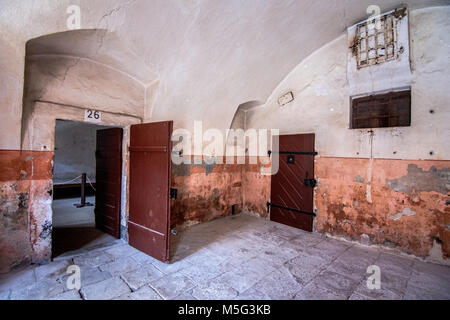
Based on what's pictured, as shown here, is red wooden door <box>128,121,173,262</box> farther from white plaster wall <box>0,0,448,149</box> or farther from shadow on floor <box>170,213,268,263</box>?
white plaster wall <box>0,0,448,149</box>

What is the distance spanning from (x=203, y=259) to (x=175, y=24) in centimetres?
332

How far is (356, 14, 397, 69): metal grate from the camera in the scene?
11.1 ft

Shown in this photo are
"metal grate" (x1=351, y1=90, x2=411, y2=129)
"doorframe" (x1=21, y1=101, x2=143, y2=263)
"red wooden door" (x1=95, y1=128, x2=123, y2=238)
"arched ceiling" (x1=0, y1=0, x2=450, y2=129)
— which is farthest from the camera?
"red wooden door" (x1=95, y1=128, x2=123, y2=238)

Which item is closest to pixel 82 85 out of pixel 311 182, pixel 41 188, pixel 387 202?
pixel 41 188

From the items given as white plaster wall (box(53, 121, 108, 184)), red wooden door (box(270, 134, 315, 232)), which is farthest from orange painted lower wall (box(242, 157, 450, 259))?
white plaster wall (box(53, 121, 108, 184))

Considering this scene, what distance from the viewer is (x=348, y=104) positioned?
3.87 m

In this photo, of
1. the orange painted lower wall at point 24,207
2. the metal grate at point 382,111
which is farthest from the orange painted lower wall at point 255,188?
the orange painted lower wall at point 24,207

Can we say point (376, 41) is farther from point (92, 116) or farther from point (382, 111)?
point (92, 116)

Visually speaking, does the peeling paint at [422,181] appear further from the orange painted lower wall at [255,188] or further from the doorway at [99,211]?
the doorway at [99,211]

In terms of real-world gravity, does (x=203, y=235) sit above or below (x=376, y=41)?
below

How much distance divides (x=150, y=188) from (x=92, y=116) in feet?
4.66

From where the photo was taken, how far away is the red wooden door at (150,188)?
9.77 ft

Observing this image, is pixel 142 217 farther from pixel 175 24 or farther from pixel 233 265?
pixel 175 24

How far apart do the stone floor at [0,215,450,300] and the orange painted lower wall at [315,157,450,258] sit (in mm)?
301
